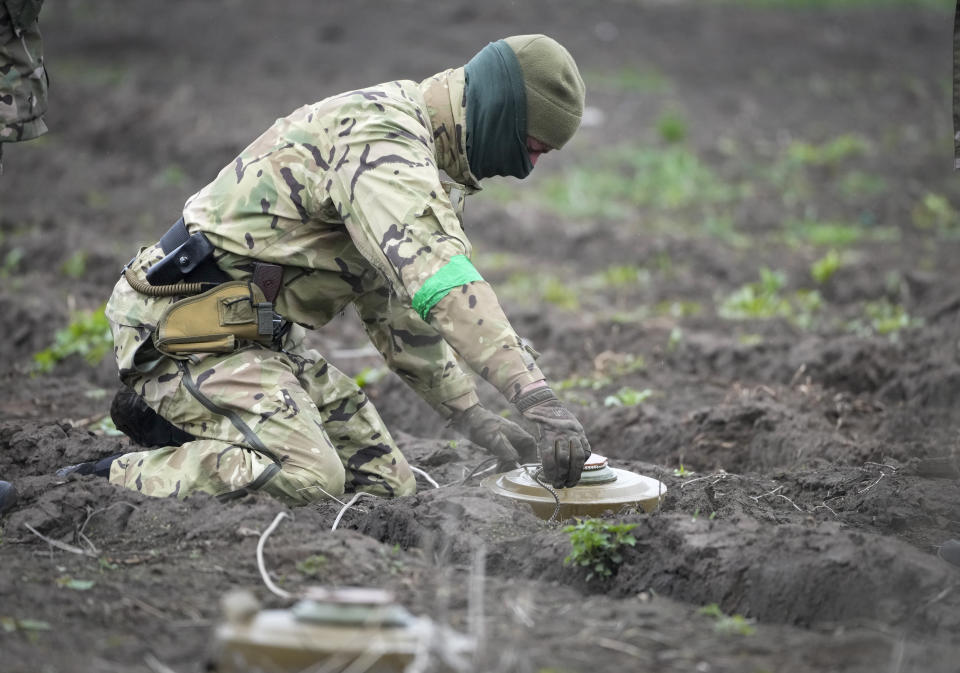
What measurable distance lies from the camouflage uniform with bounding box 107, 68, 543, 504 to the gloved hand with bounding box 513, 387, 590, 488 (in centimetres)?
7

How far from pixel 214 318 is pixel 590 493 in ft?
5.17

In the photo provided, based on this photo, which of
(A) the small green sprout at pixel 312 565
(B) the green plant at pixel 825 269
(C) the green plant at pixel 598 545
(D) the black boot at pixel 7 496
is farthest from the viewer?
(B) the green plant at pixel 825 269

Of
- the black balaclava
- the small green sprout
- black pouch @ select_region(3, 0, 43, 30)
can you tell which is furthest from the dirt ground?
black pouch @ select_region(3, 0, 43, 30)

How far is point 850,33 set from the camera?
702 inches

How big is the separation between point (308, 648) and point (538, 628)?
0.73m

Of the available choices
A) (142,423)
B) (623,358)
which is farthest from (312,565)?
(623,358)

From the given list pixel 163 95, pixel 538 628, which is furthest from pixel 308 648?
pixel 163 95

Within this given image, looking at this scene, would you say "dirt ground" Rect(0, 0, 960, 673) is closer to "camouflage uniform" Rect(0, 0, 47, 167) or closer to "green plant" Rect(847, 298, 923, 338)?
"green plant" Rect(847, 298, 923, 338)

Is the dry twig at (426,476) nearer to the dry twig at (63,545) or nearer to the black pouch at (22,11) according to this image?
the dry twig at (63,545)

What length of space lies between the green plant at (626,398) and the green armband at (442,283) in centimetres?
247

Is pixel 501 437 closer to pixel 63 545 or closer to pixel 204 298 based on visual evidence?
pixel 204 298

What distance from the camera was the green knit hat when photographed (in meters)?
4.02

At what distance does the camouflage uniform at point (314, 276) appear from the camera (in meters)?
3.65

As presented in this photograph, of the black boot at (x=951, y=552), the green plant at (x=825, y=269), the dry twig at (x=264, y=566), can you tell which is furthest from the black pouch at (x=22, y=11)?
the green plant at (x=825, y=269)
